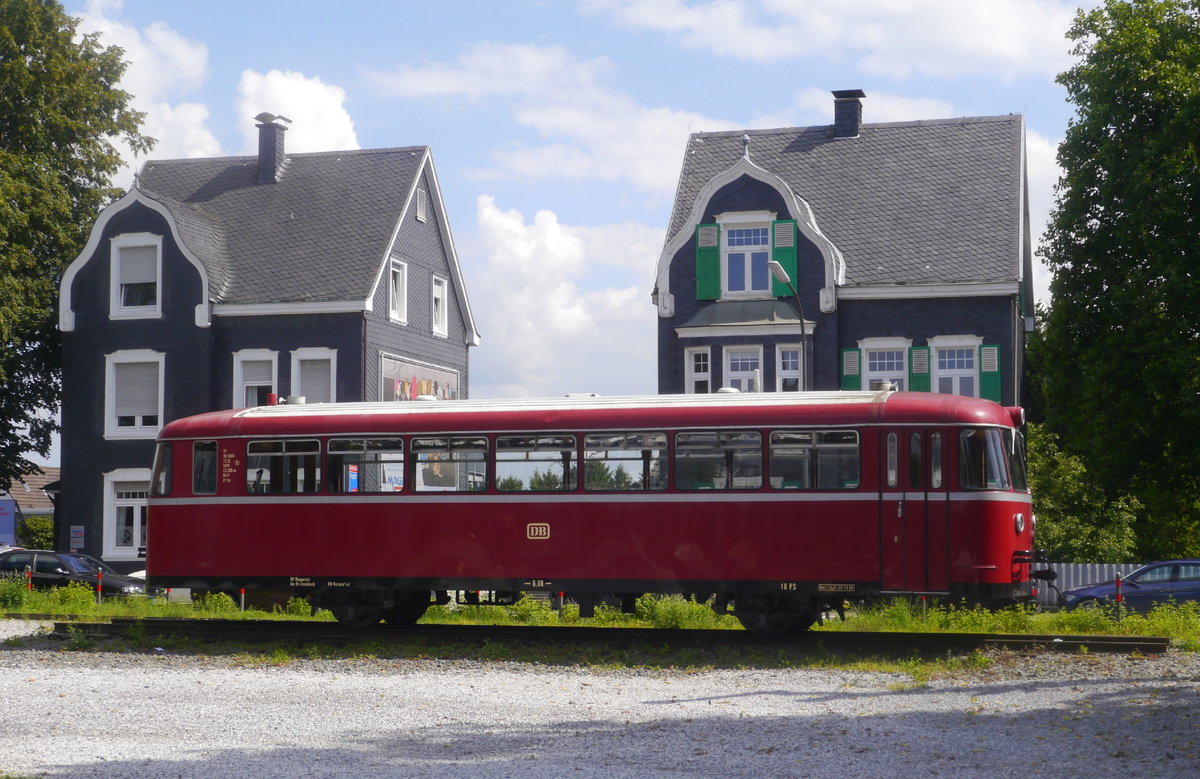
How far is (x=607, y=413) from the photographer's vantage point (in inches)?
700

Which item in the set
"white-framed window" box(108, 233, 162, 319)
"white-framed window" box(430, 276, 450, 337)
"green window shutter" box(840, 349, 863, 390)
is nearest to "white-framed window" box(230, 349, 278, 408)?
"white-framed window" box(108, 233, 162, 319)

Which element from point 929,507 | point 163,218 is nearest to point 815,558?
point 929,507

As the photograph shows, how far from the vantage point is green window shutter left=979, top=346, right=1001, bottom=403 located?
33.0 meters

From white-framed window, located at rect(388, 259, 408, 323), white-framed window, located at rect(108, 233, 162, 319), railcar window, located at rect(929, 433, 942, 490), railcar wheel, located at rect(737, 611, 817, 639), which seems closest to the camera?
railcar window, located at rect(929, 433, 942, 490)

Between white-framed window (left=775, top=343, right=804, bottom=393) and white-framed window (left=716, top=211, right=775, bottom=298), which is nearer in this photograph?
white-framed window (left=775, top=343, right=804, bottom=393)

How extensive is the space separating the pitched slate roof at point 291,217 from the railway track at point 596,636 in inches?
667

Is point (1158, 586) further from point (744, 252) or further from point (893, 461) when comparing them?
point (744, 252)

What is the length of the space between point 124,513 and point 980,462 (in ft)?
83.4

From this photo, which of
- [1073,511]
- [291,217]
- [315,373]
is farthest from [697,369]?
[291,217]

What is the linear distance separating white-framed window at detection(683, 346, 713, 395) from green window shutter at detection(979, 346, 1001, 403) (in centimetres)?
607

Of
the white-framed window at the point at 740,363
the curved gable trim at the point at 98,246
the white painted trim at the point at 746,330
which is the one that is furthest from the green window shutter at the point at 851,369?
the curved gable trim at the point at 98,246

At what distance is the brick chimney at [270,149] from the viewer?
4000cm

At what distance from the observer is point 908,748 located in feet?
34.1

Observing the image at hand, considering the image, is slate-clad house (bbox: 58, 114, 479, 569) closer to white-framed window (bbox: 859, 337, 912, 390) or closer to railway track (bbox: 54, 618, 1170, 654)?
white-framed window (bbox: 859, 337, 912, 390)
